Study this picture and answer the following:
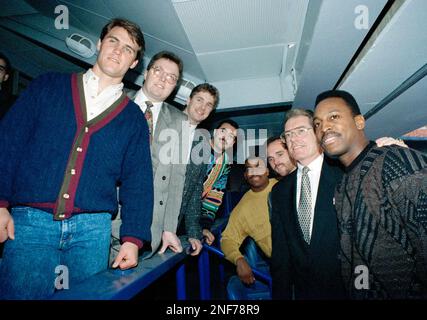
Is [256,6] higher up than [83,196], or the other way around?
[256,6]

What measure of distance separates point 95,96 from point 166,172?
708 millimetres

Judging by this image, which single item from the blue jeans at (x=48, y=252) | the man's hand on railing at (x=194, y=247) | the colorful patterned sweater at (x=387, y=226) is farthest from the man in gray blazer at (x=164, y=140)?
the colorful patterned sweater at (x=387, y=226)

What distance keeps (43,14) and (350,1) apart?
11.7 ft

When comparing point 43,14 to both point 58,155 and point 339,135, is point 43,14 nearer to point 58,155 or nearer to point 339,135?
point 58,155

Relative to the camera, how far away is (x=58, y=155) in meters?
1.19

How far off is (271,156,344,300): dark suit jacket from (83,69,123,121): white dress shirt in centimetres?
155

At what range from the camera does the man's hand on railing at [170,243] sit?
5.25ft

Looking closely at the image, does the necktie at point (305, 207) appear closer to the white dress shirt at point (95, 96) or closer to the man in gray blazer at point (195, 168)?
the man in gray blazer at point (195, 168)

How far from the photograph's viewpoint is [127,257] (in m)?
1.16

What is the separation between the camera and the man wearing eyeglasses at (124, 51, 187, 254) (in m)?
1.77

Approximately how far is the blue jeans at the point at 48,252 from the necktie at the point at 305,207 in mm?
1390

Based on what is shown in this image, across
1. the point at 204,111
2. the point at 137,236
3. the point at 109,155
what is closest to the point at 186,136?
the point at 204,111

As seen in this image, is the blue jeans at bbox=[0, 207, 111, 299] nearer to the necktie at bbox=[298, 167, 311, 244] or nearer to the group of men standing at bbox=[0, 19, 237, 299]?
the group of men standing at bbox=[0, 19, 237, 299]
